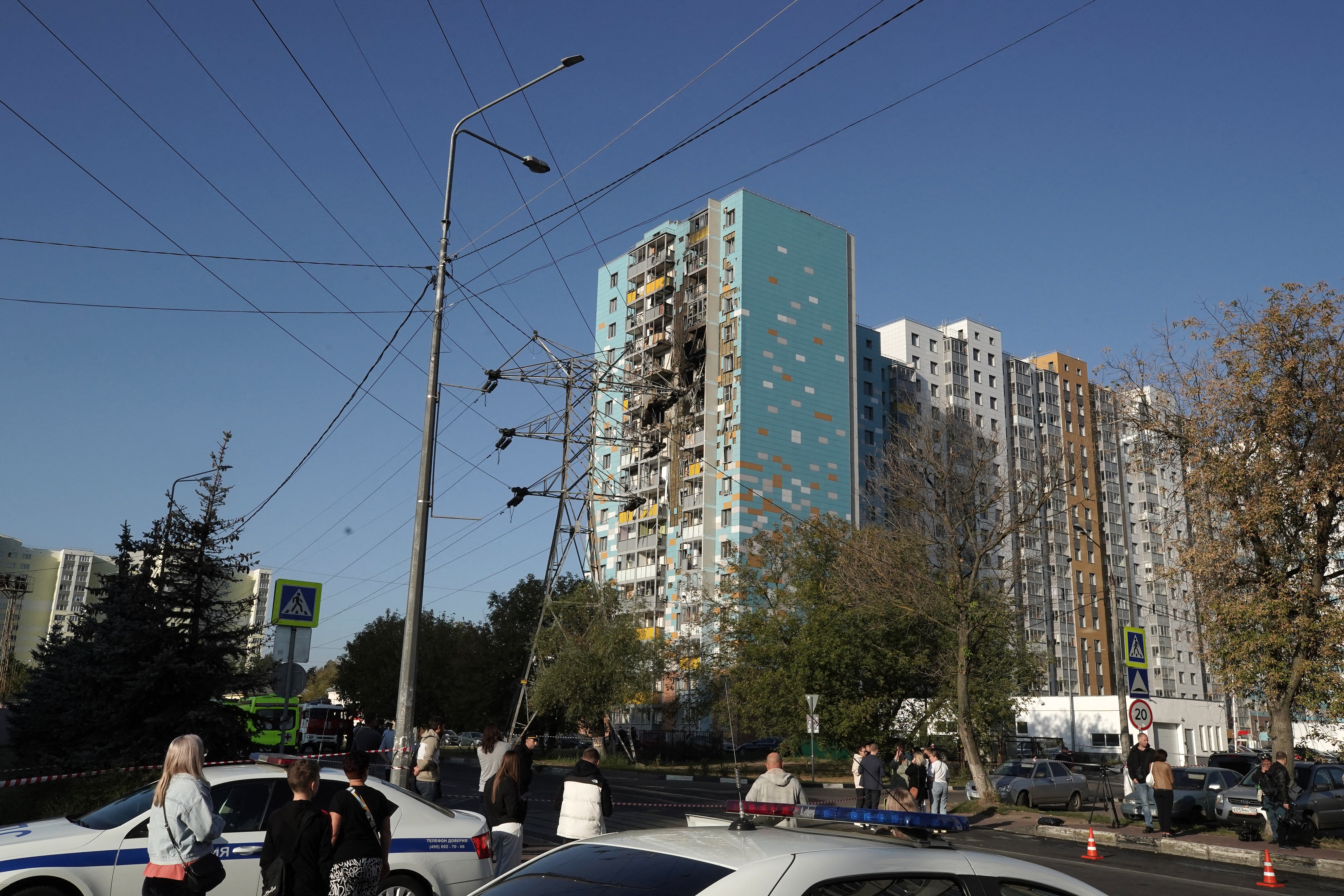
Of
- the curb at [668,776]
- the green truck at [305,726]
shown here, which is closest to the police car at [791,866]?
the green truck at [305,726]

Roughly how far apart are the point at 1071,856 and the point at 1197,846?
293 centimetres

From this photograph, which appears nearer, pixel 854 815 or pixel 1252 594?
pixel 854 815

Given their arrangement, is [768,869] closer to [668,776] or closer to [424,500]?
[424,500]

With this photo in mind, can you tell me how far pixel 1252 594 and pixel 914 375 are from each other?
75679mm

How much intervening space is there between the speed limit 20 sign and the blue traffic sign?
0.18m

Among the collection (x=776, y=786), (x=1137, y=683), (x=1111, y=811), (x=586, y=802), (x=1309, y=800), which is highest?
(x=1137, y=683)

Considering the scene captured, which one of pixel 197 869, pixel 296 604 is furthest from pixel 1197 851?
pixel 197 869

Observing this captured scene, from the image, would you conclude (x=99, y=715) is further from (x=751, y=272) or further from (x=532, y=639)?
(x=751, y=272)

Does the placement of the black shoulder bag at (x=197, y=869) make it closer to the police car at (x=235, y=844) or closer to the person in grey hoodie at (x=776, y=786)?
the police car at (x=235, y=844)

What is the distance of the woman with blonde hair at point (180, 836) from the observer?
6273 mm

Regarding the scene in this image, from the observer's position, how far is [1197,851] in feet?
63.4

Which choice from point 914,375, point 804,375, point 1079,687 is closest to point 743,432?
point 804,375

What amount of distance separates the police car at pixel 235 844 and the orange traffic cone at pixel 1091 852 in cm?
1323

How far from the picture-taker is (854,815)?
13.2 ft
